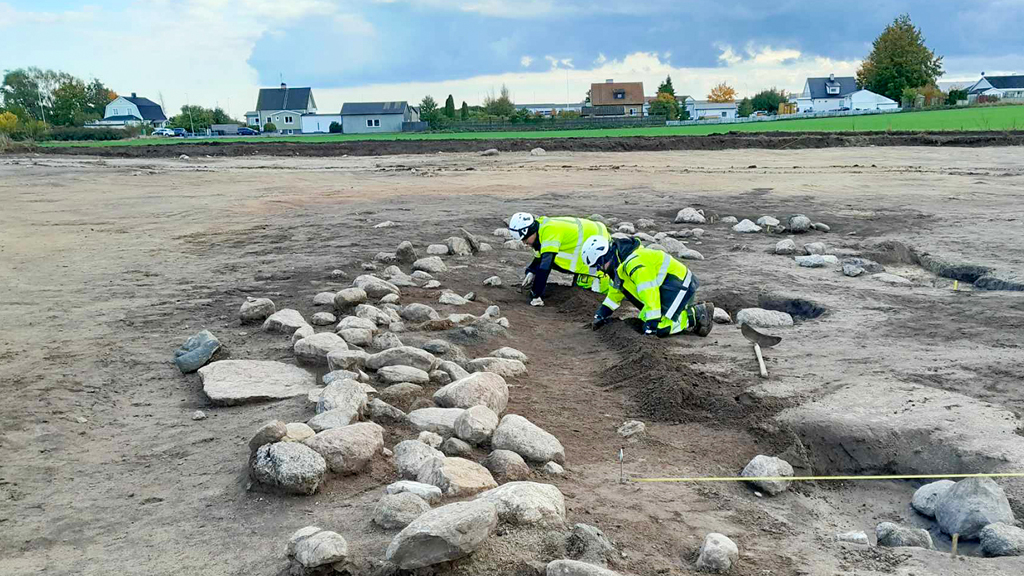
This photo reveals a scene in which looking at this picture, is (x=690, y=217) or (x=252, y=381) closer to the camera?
(x=252, y=381)

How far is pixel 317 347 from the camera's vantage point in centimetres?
695

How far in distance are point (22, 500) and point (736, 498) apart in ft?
13.8

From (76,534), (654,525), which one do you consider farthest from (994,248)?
(76,534)

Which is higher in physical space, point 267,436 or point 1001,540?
point 267,436

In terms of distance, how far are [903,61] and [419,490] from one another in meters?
86.6

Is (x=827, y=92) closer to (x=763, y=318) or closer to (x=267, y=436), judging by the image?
(x=763, y=318)

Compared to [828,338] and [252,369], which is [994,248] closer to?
[828,338]

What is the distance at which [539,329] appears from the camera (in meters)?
8.98

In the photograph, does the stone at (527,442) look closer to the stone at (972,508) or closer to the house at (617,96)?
the stone at (972,508)

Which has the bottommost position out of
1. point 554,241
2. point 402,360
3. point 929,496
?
point 929,496

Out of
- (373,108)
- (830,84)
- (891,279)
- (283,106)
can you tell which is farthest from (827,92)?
(891,279)

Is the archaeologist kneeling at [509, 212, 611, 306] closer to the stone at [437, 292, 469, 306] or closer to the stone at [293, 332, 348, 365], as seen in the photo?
the stone at [437, 292, 469, 306]

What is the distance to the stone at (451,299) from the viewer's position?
9.40m

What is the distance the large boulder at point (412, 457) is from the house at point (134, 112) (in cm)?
10623
